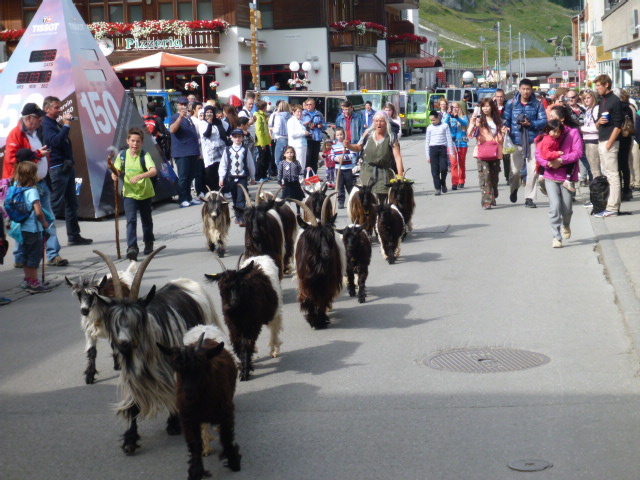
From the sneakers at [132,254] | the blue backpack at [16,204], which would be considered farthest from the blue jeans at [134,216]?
the blue backpack at [16,204]

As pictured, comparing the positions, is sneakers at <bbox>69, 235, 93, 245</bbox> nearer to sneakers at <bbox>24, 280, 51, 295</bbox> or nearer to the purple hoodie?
sneakers at <bbox>24, 280, 51, 295</bbox>

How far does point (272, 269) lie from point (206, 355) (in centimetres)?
270

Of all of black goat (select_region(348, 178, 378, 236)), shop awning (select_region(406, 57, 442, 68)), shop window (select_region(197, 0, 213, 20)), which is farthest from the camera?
shop awning (select_region(406, 57, 442, 68))

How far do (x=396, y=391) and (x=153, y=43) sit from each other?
39.6 m

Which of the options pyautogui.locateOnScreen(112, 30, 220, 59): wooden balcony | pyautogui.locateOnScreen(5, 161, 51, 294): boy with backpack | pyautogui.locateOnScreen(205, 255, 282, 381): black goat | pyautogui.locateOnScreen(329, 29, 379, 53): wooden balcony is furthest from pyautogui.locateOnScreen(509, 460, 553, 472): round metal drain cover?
pyautogui.locateOnScreen(329, 29, 379, 53): wooden balcony

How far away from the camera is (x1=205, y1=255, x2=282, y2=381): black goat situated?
7512mm

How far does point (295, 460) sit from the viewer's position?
5.86 m

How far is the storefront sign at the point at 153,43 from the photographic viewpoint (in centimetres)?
4428

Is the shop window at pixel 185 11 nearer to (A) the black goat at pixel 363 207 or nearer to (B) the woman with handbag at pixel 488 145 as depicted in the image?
(B) the woman with handbag at pixel 488 145

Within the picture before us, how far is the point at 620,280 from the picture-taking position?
10.5 m

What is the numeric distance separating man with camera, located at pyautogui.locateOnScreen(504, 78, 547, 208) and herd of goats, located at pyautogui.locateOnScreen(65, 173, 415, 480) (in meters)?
6.55

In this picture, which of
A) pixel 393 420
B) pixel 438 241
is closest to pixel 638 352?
pixel 393 420

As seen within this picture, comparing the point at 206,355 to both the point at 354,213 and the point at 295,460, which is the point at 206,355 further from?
the point at 354,213

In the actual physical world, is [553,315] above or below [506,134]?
below
